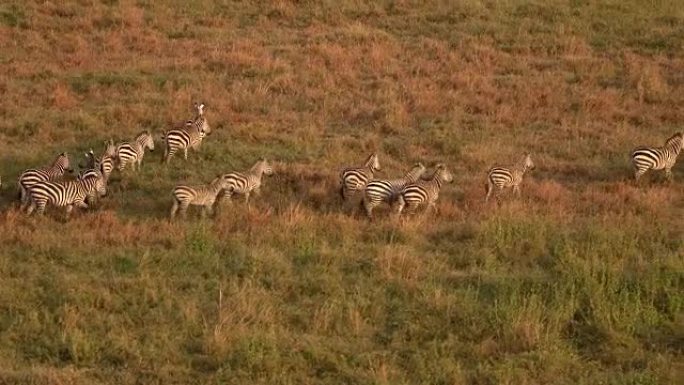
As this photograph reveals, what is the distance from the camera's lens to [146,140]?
15.4m

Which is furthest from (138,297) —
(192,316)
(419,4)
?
(419,4)

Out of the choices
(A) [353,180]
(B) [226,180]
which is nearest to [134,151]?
(B) [226,180]

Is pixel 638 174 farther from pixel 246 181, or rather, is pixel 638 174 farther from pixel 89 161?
pixel 89 161

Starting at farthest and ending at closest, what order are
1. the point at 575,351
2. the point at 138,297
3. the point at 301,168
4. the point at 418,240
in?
the point at 301,168 < the point at 418,240 < the point at 138,297 < the point at 575,351

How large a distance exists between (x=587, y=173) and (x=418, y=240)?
468 centimetres

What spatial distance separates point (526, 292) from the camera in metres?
10.1

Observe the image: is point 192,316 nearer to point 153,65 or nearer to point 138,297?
point 138,297

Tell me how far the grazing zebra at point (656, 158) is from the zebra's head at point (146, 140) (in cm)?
753

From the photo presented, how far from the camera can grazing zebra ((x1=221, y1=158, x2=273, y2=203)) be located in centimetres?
1347

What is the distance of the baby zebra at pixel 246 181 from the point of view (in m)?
13.5

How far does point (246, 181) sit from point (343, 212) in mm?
1486

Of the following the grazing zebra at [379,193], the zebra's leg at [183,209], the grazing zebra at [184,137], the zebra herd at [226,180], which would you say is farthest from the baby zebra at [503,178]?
the grazing zebra at [184,137]

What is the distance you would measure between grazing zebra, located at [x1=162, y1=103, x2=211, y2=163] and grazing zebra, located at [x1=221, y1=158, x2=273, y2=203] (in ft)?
5.87

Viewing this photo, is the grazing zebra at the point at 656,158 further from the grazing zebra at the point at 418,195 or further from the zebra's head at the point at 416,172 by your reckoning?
the grazing zebra at the point at 418,195
